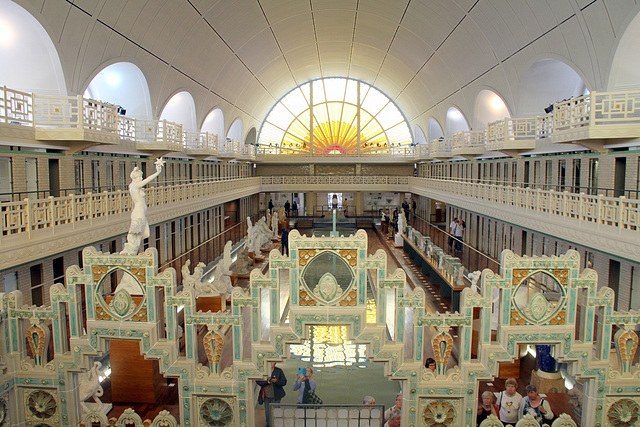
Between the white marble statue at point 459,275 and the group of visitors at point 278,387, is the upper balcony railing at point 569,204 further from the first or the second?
the group of visitors at point 278,387

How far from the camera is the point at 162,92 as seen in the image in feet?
74.1

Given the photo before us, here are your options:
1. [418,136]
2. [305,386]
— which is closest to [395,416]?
[305,386]

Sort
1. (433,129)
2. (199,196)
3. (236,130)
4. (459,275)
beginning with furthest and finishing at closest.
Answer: (433,129), (236,130), (199,196), (459,275)

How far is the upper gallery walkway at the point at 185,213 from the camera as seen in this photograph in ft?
31.5

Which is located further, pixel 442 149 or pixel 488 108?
pixel 442 149

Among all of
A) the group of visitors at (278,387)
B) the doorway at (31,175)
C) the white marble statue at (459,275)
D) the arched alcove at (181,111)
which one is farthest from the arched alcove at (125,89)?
the group of visitors at (278,387)

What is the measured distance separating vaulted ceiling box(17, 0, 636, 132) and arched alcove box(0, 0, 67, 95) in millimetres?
309

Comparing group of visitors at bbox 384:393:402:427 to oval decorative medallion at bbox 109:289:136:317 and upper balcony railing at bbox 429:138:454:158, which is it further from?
upper balcony railing at bbox 429:138:454:158

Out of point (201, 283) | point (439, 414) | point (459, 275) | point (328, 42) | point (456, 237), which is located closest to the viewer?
point (439, 414)

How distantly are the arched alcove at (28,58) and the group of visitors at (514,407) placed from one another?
14.5 meters

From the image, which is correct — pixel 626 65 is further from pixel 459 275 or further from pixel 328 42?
pixel 328 42

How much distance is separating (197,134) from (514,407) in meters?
23.8

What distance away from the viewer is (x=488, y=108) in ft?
89.7

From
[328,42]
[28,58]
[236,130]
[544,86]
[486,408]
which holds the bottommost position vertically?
[486,408]
